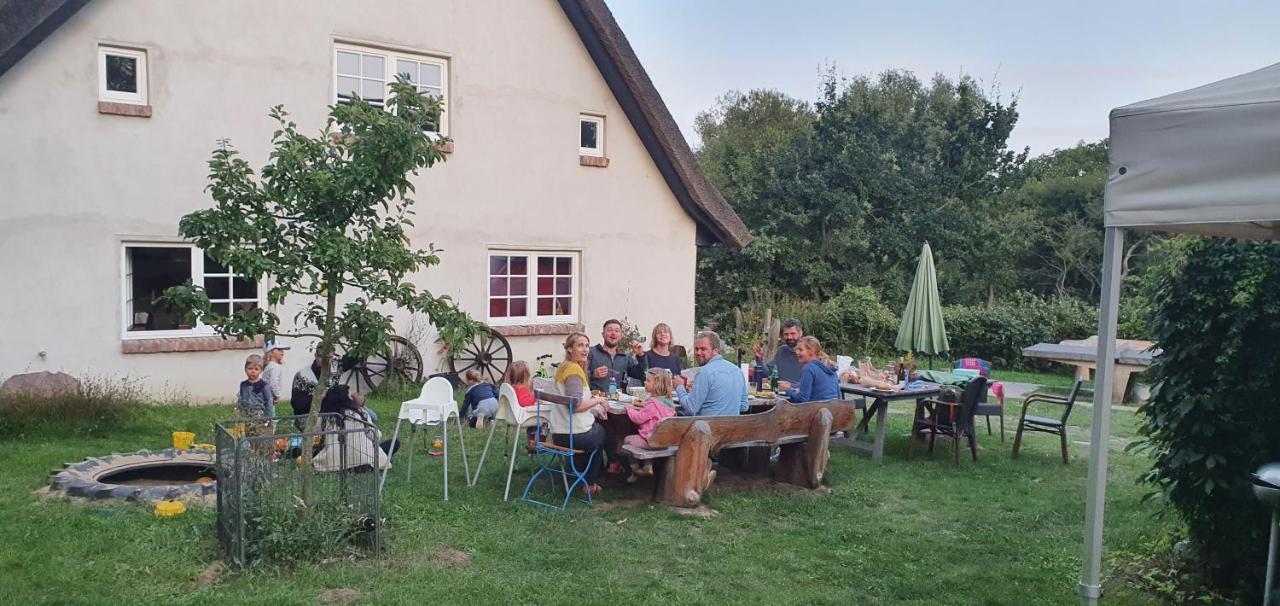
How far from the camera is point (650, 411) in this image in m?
7.02

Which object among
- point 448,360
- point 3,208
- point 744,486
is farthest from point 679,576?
point 3,208

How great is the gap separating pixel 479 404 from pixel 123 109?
16.8ft

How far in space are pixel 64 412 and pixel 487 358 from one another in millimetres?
5172

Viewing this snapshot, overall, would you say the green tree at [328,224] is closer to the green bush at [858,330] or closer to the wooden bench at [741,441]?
the wooden bench at [741,441]

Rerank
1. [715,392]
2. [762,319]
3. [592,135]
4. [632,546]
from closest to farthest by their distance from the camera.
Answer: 1. [632,546]
2. [715,392]
3. [592,135]
4. [762,319]

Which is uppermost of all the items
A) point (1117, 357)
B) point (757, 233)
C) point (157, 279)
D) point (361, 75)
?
point (361, 75)

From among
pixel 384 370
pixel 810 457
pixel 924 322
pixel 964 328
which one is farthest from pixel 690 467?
pixel 964 328

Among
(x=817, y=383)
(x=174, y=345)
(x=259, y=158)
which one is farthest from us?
(x=259, y=158)

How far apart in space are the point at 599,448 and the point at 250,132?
663cm

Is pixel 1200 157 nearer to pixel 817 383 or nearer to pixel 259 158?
pixel 817 383

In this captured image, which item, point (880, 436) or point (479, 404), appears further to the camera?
point (479, 404)

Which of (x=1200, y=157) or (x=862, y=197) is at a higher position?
(x=862, y=197)

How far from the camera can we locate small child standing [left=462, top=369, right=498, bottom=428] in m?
9.56

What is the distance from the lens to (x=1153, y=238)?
25719mm
